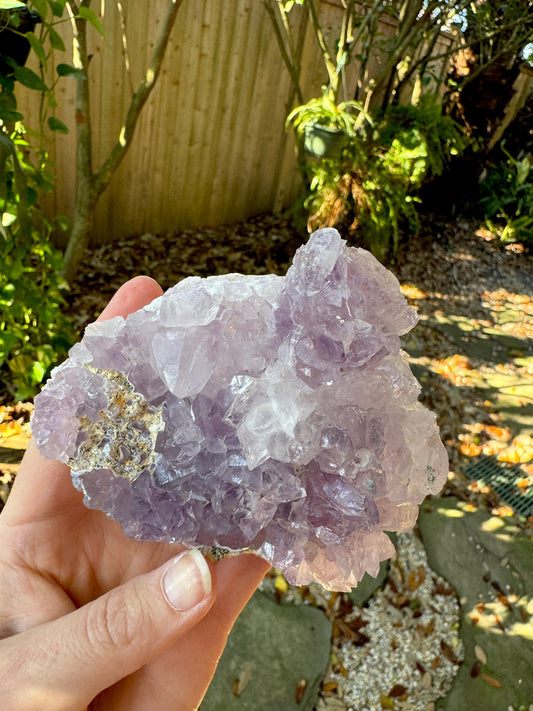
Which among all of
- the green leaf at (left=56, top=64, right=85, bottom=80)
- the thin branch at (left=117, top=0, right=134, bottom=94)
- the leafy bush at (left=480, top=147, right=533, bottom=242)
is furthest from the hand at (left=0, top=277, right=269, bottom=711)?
the leafy bush at (left=480, top=147, right=533, bottom=242)

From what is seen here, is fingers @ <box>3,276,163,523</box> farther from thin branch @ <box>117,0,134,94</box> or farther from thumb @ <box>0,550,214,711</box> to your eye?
thin branch @ <box>117,0,134,94</box>

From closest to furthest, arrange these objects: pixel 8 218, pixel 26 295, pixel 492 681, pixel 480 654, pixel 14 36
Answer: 1. pixel 14 36
2. pixel 8 218
3. pixel 26 295
4. pixel 492 681
5. pixel 480 654

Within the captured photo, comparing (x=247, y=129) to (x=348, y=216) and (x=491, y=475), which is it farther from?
(x=491, y=475)

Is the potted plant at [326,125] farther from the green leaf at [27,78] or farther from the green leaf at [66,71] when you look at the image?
the green leaf at [27,78]

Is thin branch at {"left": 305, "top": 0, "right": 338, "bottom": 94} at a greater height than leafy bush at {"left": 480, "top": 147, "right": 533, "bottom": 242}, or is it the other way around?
thin branch at {"left": 305, "top": 0, "right": 338, "bottom": 94}

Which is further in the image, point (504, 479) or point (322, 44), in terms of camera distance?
point (322, 44)

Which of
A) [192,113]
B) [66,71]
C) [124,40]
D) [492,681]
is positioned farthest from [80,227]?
[492,681]

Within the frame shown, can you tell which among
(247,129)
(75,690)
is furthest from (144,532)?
(247,129)

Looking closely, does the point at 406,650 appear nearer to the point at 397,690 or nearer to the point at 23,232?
the point at 397,690

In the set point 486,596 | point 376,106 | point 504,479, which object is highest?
point 376,106
